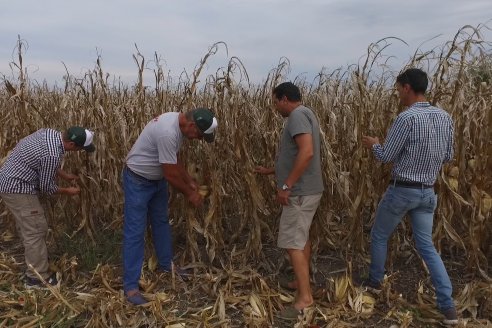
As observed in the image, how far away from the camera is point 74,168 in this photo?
15.2 feet

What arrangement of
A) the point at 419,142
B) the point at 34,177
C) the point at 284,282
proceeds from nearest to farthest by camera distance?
the point at 419,142 → the point at 34,177 → the point at 284,282

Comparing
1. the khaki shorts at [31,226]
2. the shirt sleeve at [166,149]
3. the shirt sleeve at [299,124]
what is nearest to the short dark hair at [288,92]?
the shirt sleeve at [299,124]

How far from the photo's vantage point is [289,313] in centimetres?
348

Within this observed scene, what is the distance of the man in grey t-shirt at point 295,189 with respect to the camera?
337 centimetres

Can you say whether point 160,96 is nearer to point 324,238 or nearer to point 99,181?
point 99,181

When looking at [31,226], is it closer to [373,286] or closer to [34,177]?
[34,177]

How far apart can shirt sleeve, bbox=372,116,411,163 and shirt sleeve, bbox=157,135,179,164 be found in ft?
5.00

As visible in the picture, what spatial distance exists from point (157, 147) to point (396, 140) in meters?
1.78

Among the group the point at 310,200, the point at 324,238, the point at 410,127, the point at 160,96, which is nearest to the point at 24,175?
the point at 160,96

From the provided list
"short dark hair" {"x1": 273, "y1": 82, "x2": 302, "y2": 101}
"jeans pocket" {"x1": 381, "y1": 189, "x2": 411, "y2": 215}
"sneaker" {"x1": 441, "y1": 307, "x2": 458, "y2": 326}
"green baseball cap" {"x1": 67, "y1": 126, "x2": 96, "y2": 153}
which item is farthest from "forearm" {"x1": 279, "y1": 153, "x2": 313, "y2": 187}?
"green baseball cap" {"x1": 67, "y1": 126, "x2": 96, "y2": 153}

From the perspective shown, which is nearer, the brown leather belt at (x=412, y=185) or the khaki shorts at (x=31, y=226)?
the brown leather belt at (x=412, y=185)

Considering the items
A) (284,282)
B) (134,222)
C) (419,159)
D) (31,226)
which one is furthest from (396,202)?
(31,226)

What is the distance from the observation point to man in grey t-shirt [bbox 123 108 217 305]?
343 cm

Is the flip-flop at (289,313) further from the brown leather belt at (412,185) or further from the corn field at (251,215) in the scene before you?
the brown leather belt at (412,185)
